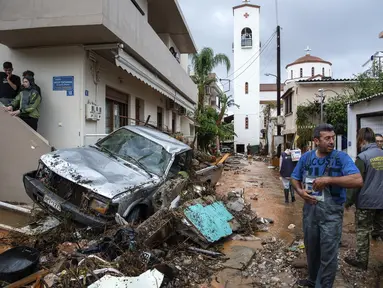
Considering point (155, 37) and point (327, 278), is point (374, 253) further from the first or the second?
point (155, 37)

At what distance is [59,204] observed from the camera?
4438mm

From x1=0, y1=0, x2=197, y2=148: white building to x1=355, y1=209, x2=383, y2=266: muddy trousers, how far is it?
566 cm

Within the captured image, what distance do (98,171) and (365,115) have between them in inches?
328

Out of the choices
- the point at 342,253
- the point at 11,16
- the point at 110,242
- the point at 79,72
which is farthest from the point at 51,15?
the point at 342,253

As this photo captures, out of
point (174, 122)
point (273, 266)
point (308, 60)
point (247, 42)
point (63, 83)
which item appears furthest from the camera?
point (308, 60)

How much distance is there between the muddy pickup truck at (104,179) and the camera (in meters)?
4.34

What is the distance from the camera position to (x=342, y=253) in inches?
196

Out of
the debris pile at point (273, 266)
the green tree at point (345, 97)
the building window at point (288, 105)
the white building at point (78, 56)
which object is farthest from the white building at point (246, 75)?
the debris pile at point (273, 266)

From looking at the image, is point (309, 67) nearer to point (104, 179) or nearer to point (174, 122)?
point (174, 122)

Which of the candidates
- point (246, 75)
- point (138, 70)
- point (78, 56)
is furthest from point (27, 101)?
point (246, 75)

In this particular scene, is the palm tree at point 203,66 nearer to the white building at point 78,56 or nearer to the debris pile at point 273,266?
the white building at point 78,56

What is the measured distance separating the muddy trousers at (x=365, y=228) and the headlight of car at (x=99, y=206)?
3.42 meters

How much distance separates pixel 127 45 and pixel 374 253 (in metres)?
6.51

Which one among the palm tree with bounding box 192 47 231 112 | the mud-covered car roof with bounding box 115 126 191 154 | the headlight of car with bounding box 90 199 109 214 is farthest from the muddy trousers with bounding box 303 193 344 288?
the palm tree with bounding box 192 47 231 112
